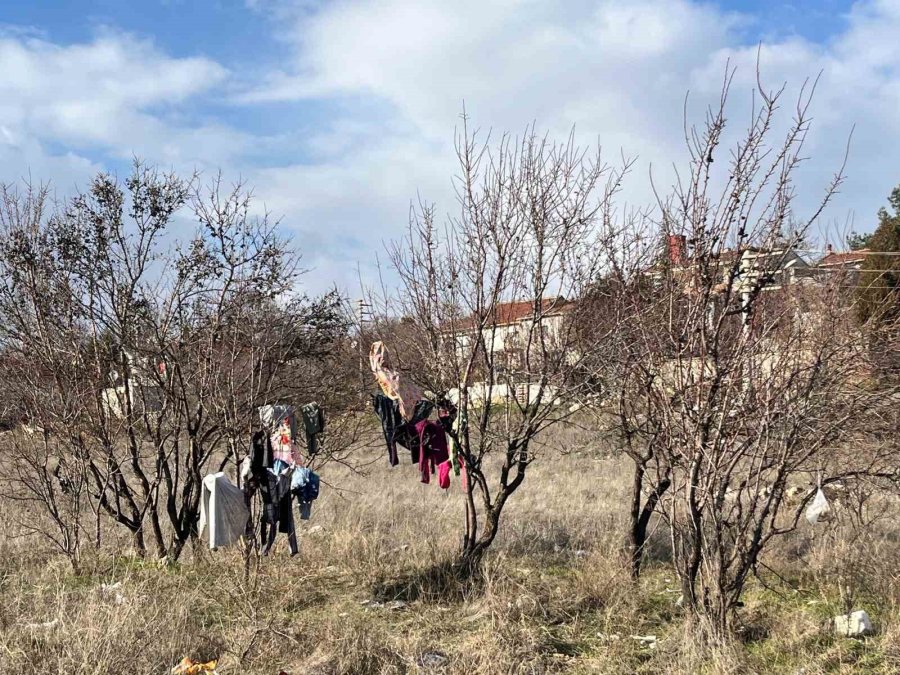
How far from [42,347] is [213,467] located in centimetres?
570

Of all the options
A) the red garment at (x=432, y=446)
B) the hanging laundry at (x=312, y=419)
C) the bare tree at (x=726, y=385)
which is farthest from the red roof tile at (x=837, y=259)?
the hanging laundry at (x=312, y=419)

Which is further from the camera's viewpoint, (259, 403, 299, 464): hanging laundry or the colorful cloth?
the colorful cloth

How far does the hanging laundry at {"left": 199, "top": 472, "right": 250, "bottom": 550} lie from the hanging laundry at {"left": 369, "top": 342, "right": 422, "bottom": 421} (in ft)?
4.29

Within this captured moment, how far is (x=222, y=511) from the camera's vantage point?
17.0 ft

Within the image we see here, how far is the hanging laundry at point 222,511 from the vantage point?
202 inches

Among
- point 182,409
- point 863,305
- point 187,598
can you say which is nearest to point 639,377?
point 187,598

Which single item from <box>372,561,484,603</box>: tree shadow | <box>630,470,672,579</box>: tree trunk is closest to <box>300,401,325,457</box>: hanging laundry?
<box>372,561,484,603</box>: tree shadow

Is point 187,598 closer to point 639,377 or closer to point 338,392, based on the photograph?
point 338,392

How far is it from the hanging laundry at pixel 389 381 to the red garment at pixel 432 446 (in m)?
0.28

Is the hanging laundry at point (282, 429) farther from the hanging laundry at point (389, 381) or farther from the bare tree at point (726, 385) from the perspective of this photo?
the bare tree at point (726, 385)

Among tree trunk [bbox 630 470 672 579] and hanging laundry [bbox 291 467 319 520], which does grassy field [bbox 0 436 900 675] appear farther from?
hanging laundry [bbox 291 467 319 520]

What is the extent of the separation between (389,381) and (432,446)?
0.75m

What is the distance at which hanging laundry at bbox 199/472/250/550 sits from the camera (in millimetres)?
5129

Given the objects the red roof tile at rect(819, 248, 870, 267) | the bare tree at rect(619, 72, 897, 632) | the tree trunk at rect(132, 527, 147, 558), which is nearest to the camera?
the bare tree at rect(619, 72, 897, 632)
